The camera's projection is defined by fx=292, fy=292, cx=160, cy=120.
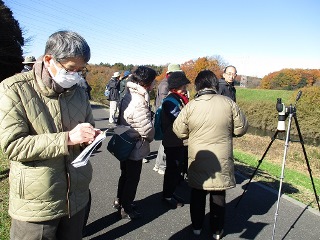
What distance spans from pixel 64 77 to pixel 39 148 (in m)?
0.50

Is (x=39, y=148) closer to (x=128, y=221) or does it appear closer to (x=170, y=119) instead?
(x=128, y=221)

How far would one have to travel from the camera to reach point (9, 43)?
934 inches

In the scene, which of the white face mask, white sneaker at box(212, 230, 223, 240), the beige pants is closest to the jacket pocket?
the beige pants

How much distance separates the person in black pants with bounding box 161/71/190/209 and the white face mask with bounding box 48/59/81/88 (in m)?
2.43

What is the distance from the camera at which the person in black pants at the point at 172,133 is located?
436cm

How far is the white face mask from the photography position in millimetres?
1956

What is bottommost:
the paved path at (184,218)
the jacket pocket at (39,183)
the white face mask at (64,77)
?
the paved path at (184,218)

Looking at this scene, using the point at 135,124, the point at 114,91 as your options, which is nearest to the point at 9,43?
the point at 114,91

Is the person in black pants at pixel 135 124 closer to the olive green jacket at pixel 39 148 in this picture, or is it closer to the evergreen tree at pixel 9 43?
the olive green jacket at pixel 39 148

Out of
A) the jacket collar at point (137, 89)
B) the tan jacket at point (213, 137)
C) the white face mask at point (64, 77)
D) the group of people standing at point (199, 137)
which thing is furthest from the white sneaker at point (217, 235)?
the white face mask at point (64, 77)

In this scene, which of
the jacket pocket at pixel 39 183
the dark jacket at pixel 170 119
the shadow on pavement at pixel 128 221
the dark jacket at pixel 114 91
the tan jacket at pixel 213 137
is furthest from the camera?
the dark jacket at pixel 114 91

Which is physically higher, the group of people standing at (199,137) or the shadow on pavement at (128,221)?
the group of people standing at (199,137)

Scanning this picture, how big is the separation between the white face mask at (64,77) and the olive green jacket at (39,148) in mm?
78

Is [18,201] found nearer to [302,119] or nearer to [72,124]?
[72,124]
